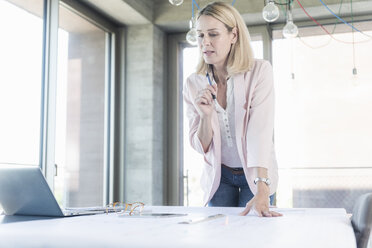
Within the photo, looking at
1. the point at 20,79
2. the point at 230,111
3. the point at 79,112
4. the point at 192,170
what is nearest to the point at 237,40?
the point at 230,111

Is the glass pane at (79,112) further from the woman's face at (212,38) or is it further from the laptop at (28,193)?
the laptop at (28,193)

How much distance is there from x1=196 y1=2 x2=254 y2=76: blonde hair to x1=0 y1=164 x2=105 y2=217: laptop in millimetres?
853

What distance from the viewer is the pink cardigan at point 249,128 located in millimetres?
1570

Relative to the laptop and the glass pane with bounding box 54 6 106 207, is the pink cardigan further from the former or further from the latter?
the glass pane with bounding box 54 6 106 207

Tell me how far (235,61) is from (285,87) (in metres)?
2.62

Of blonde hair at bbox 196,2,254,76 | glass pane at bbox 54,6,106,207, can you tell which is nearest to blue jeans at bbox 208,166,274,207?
blonde hair at bbox 196,2,254,76

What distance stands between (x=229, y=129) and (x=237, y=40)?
361 mm

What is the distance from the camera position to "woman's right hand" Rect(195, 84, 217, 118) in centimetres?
151

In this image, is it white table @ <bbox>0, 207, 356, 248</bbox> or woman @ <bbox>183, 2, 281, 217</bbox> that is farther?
woman @ <bbox>183, 2, 281, 217</bbox>

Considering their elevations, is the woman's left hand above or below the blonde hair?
below

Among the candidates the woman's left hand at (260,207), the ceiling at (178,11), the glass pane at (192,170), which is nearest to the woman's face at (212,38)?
the woman's left hand at (260,207)

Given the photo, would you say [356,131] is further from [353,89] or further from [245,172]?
[245,172]

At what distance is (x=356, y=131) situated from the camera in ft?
13.3

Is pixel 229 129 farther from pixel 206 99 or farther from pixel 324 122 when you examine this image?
pixel 324 122
